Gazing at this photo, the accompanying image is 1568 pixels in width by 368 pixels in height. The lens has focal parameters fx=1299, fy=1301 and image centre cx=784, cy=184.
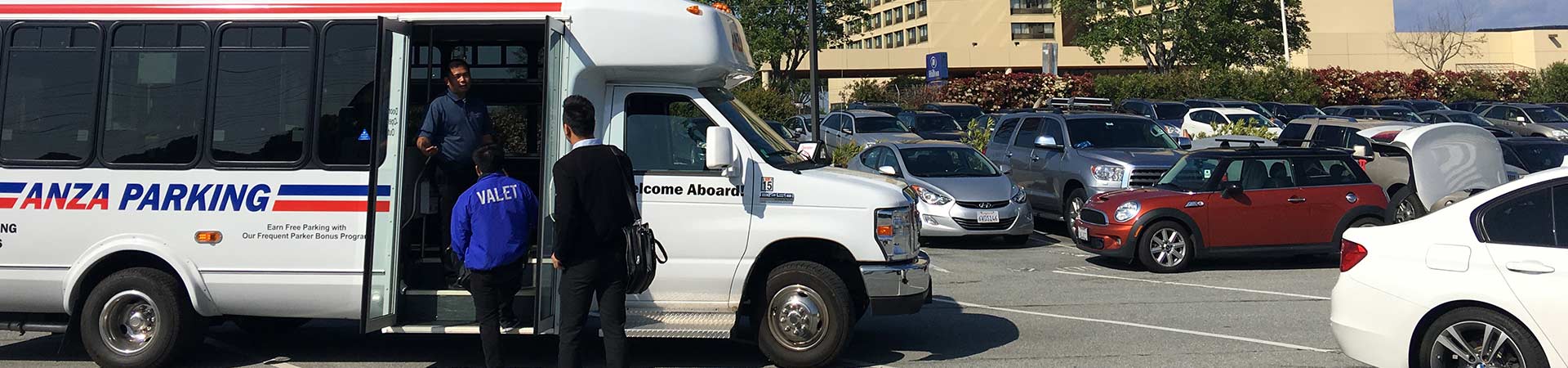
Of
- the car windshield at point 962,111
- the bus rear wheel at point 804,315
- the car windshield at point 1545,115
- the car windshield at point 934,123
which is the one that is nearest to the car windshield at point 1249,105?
the car windshield at point 1545,115

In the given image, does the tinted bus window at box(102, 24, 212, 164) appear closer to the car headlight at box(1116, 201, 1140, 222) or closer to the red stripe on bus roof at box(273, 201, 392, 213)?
the red stripe on bus roof at box(273, 201, 392, 213)

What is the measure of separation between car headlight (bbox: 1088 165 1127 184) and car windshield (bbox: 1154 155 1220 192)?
1.79m

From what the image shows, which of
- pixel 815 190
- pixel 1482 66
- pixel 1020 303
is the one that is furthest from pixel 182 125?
pixel 1482 66

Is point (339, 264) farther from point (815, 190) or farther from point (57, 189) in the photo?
point (815, 190)

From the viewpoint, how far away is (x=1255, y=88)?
150 ft

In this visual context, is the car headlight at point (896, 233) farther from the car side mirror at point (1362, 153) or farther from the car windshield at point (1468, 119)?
the car windshield at point (1468, 119)

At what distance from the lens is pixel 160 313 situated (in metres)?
7.72

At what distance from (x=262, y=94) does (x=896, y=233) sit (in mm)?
3885

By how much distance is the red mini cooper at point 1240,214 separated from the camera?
527 inches

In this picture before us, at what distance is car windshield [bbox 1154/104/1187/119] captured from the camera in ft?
104

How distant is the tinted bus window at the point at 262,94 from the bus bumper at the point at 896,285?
11.4 feet

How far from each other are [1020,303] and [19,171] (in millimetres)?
7403

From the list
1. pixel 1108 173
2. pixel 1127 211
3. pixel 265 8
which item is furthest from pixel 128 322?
pixel 1108 173

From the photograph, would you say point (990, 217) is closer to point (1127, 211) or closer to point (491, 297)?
point (1127, 211)
